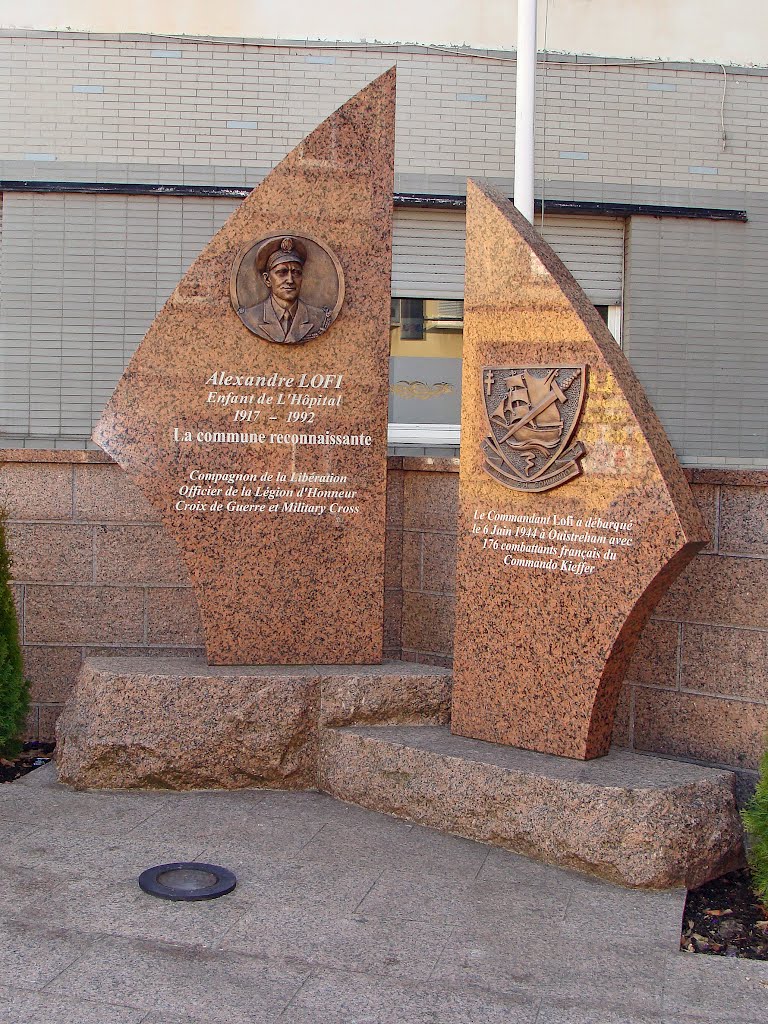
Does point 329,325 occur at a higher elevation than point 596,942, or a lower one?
higher

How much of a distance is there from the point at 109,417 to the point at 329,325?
3.92 ft

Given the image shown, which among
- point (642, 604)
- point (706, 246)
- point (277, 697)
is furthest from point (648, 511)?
point (706, 246)

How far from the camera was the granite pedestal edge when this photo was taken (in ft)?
15.4

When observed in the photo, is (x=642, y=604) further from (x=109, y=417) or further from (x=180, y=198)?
(x=180, y=198)

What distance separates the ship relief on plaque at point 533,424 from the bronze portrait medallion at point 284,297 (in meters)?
1.04

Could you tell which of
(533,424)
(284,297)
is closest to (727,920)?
(533,424)

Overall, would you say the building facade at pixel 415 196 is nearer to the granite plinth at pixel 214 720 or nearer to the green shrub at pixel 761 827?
the granite plinth at pixel 214 720

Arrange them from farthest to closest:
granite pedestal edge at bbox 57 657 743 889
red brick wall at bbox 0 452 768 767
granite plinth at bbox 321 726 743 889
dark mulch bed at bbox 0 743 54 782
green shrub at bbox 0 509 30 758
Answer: red brick wall at bbox 0 452 768 767 → dark mulch bed at bbox 0 743 54 782 → green shrub at bbox 0 509 30 758 → granite pedestal edge at bbox 57 657 743 889 → granite plinth at bbox 321 726 743 889

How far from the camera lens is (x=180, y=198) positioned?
391 inches

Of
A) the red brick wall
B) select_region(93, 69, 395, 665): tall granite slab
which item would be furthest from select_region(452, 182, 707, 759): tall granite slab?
the red brick wall

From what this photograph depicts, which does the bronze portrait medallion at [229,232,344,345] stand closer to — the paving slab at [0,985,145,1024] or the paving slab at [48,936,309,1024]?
the paving slab at [48,936,309,1024]

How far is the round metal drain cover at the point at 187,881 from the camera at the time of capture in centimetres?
407

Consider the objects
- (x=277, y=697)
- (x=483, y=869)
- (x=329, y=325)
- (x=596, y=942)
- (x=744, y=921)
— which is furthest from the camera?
(x=329, y=325)

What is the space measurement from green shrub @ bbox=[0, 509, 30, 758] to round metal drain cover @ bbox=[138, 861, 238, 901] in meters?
1.68
